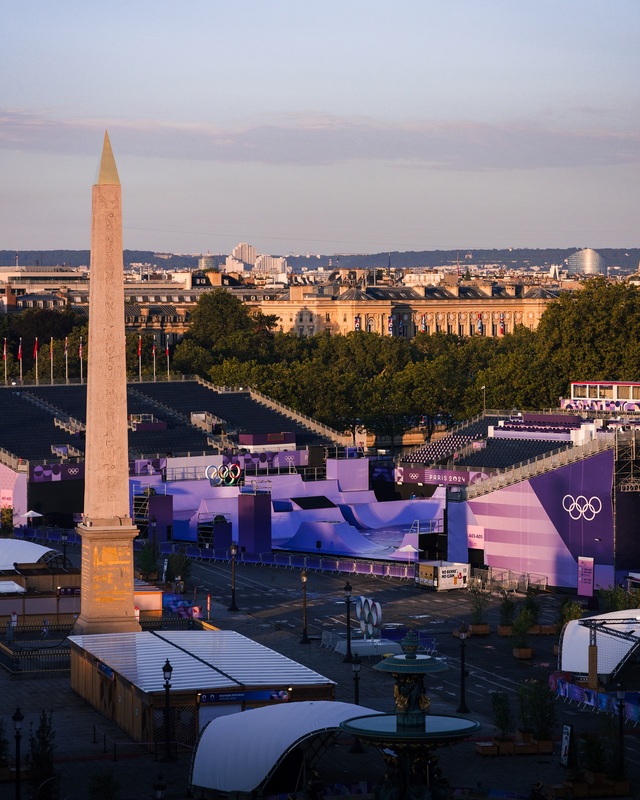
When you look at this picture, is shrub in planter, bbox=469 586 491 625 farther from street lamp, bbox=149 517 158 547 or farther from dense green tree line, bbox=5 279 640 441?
dense green tree line, bbox=5 279 640 441

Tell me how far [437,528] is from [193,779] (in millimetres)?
46742

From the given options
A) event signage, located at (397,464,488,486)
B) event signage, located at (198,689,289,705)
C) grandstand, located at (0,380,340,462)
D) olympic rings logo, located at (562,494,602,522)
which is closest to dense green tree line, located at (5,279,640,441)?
grandstand, located at (0,380,340,462)

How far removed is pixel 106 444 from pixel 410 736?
22201 millimetres

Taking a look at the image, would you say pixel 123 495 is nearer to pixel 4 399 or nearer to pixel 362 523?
pixel 362 523

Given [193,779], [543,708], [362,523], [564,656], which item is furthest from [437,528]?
[193,779]

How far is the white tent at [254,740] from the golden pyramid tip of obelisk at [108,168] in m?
18.5

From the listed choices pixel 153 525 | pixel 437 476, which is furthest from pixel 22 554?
pixel 437 476

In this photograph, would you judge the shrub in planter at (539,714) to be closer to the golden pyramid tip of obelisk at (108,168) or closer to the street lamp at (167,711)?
the street lamp at (167,711)

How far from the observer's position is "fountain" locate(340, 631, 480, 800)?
28969 millimetres

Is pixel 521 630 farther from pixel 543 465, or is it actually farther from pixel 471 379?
pixel 471 379

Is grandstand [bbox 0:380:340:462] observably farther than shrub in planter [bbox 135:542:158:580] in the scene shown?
Yes

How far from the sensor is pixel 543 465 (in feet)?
240

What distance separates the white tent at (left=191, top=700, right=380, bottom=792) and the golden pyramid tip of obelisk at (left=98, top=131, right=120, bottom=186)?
18.5m

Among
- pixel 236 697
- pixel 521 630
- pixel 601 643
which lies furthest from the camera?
pixel 521 630
